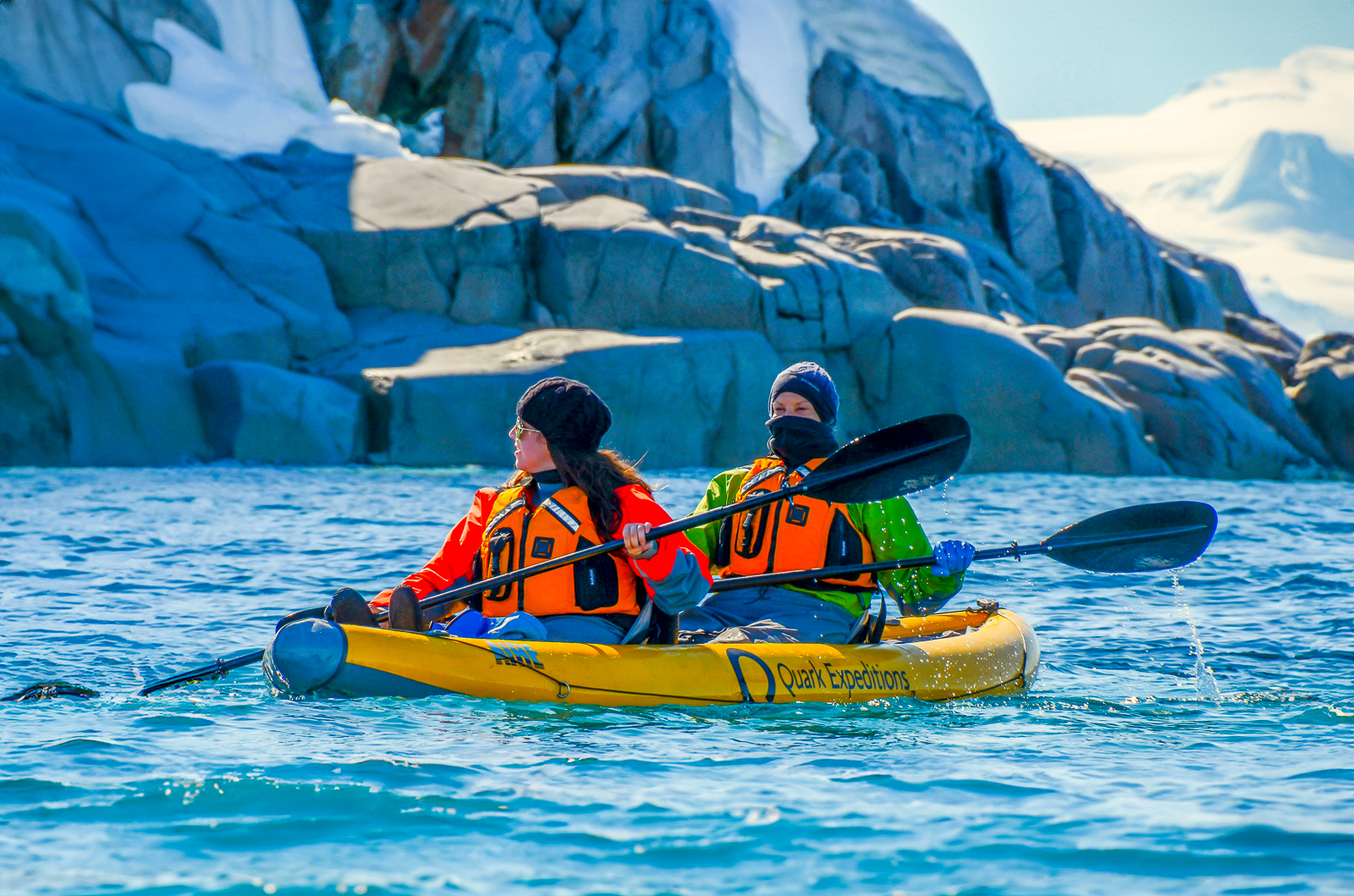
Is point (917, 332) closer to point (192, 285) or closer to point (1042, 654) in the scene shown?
point (192, 285)

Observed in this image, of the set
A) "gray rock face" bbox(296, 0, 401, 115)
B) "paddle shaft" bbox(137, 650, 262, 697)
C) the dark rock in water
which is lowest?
the dark rock in water

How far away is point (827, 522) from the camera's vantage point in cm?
432

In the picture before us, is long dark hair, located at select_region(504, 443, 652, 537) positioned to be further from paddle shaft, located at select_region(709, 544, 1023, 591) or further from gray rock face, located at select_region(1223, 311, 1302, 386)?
gray rock face, located at select_region(1223, 311, 1302, 386)

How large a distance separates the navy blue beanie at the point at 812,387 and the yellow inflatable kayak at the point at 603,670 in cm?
81

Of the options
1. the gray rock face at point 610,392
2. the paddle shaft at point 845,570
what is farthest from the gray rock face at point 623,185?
the paddle shaft at point 845,570

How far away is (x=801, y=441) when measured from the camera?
4.38 meters

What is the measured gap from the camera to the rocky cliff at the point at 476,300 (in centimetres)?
1474

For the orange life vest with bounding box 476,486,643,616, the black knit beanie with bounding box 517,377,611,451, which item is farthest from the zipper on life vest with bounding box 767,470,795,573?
the black knit beanie with bounding box 517,377,611,451

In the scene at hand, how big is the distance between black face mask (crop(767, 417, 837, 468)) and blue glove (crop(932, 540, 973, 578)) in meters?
0.51

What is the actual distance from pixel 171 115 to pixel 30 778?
19021mm

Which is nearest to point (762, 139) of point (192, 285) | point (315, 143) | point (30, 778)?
point (315, 143)

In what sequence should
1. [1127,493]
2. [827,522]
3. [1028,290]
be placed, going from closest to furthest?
[827,522] < [1127,493] < [1028,290]

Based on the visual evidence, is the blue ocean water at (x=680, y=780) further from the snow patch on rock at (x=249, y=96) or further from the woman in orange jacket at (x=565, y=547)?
the snow patch on rock at (x=249, y=96)

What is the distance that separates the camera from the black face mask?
4.38 metres
